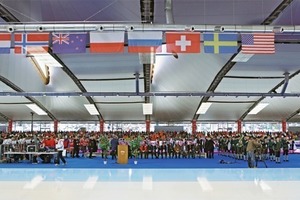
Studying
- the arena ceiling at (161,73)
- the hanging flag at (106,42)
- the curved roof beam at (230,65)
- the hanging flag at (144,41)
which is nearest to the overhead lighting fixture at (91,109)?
the arena ceiling at (161,73)

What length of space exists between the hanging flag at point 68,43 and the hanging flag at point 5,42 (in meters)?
1.31

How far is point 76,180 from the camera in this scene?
10219 millimetres

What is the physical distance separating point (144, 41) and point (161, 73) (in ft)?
46.7

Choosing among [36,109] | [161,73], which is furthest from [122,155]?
[36,109]

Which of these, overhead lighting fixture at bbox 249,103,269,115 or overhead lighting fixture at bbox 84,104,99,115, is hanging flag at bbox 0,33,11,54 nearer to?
overhead lighting fixture at bbox 84,104,99,115

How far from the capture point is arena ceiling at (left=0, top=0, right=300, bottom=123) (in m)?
12.9

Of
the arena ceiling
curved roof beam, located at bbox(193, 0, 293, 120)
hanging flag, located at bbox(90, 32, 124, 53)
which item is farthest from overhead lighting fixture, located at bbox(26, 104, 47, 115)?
hanging flag, located at bbox(90, 32, 124, 53)

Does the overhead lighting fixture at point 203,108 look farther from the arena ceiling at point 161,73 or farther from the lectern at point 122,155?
the lectern at point 122,155

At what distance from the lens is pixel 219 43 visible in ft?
34.5

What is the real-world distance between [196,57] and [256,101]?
13.8 m

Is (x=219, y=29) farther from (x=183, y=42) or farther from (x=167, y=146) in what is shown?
(x=167, y=146)

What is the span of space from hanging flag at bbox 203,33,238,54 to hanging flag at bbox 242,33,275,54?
0.50 meters

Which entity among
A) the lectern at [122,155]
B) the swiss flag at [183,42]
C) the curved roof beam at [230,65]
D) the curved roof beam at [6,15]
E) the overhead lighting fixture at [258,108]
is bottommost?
the lectern at [122,155]

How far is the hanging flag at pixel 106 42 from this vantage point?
1039 cm
